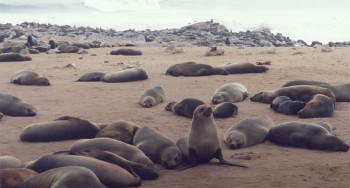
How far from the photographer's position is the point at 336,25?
37344mm

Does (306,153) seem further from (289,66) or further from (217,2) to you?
(217,2)

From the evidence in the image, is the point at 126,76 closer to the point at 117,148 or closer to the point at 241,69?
the point at 241,69

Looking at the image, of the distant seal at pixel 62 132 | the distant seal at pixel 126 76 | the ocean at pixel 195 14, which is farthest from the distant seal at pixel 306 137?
the ocean at pixel 195 14

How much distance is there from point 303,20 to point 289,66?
27.5m

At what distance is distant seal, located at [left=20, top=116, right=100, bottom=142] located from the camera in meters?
6.25

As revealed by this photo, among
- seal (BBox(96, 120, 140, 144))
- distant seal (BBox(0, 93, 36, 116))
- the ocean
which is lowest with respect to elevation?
distant seal (BBox(0, 93, 36, 116))

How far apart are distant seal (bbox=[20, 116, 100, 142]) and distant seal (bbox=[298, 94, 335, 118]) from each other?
2.69 m

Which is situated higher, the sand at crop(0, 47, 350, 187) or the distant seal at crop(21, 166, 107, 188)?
the distant seal at crop(21, 166, 107, 188)

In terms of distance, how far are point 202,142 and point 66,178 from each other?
1827mm

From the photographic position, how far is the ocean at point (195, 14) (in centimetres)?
3697

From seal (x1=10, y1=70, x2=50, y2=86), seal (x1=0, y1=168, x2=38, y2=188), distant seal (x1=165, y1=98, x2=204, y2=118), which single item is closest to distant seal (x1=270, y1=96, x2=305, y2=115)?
distant seal (x1=165, y1=98, x2=204, y2=118)

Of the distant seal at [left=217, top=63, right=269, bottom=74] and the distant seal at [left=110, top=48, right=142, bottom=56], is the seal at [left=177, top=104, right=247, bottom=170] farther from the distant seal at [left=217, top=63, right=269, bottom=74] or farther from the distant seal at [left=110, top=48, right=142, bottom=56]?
the distant seal at [left=110, top=48, right=142, bottom=56]

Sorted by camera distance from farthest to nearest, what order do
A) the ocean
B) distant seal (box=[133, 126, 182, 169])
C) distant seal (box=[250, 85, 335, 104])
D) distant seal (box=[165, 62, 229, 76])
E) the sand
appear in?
1. the ocean
2. distant seal (box=[165, 62, 229, 76])
3. distant seal (box=[250, 85, 335, 104])
4. distant seal (box=[133, 126, 182, 169])
5. the sand

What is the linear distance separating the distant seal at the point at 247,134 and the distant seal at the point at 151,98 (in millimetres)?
2172
